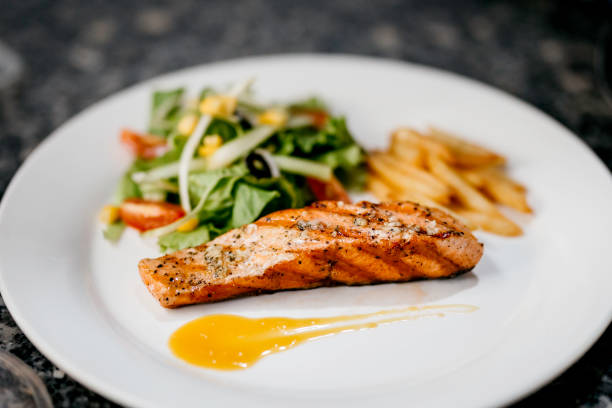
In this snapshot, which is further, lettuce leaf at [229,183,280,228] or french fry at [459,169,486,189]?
french fry at [459,169,486,189]

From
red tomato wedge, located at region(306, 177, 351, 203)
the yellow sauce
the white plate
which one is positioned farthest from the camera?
red tomato wedge, located at region(306, 177, 351, 203)

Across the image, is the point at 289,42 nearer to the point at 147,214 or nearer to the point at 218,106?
the point at 218,106

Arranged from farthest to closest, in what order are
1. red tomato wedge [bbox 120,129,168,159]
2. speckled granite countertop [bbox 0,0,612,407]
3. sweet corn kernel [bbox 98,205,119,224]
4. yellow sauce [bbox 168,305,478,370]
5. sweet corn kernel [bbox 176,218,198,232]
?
1. speckled granite countertop [bbox 0,0,612,407]
2. red tomato wedge [bbox 120,129,168,159]
3. sweet corn kernel [bbox 98,205,119,224]
4. sweet corn kernel [bbox 176,218,198,232]
5. yellow sauce [bbox 168,305,478,370]

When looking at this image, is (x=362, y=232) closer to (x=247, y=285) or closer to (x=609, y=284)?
(x=247, y=285)

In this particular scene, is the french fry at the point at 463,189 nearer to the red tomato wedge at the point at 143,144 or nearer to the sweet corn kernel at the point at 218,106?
the sweet corn kernel at the point at 218,106

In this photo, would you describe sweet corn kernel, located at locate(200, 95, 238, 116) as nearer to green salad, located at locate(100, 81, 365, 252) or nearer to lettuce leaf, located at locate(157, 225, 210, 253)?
green salad, located at locate(100, 81, 365, 252)

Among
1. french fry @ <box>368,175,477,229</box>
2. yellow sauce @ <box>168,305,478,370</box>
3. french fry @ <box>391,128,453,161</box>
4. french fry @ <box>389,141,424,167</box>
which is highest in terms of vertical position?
french fry @ <box>391,128,453,161</box>

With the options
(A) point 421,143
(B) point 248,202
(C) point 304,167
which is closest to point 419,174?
(A) point 421,143

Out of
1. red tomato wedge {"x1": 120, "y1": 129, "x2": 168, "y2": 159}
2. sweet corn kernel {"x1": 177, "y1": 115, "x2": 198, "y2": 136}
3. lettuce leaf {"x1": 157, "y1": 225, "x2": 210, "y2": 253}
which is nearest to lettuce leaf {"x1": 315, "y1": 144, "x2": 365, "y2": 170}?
sweet corn kernel {"x1": 177, "y1": 115, "x2": 198, "y2": 136}

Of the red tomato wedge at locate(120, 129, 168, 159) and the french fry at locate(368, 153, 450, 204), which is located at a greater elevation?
the french fry at locate(368, 153, 450, 204)
